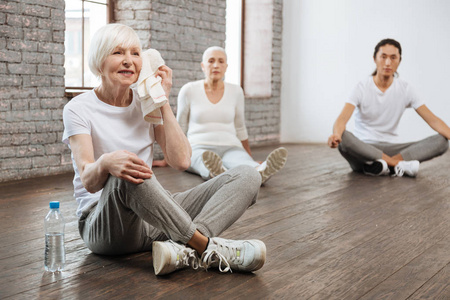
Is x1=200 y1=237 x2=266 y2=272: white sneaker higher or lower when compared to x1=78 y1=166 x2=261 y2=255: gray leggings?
lower

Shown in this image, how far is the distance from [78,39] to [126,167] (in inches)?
129

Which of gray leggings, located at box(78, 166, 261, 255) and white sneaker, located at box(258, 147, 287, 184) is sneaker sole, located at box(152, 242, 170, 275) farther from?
white sneaker, located at box(258, 147, 287, 184)

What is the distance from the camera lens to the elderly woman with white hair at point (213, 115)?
→ 4.25 metres

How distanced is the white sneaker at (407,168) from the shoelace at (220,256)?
290cm

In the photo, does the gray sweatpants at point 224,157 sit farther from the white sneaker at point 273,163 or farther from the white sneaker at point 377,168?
the white sneaker at point 377,168

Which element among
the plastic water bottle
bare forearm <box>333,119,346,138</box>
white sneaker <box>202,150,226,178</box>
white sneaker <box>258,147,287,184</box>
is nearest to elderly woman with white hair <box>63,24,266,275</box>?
the plastic water bottle

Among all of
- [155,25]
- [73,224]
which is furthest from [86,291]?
[155,25]

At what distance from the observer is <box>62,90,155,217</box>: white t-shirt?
6.40 feet

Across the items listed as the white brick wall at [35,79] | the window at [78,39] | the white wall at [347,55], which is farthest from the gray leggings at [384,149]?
the white wall at [347,55]

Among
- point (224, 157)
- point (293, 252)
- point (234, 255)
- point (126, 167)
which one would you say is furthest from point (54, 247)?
point (224, 157)

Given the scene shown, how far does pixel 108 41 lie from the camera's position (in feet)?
6.38

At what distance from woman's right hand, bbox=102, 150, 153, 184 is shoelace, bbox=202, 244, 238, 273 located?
0.37 m

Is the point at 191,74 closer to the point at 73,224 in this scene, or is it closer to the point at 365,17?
the point at 365,17

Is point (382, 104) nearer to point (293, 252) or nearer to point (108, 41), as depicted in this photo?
point (293, 252)
